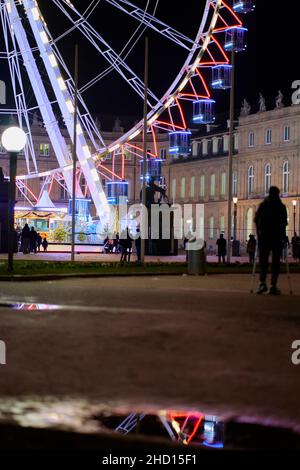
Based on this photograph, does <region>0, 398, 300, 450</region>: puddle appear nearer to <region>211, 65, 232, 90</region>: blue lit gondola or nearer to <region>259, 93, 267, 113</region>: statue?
<region>211, 65, 232, 90</region>: blue lit gondola

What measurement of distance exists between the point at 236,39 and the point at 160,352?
34.6 metres

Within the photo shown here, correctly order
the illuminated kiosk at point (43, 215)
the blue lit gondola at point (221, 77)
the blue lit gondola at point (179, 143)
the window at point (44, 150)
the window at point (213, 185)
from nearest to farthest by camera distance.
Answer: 1. the blue lit gondola at point (221, 77)
2. the blue lit gondola at point (179, 143)
3. the illuminated kiosk at point (43, 215)
4. the window at point (213, 185)
5. the window at point (44, 150)

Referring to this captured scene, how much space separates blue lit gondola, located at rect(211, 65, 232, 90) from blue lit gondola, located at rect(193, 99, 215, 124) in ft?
7.93

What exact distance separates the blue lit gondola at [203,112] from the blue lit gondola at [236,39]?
4453 mm

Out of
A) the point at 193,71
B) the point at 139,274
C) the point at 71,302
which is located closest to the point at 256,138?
the point at 193,71

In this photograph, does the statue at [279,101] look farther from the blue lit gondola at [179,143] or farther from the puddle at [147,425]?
the puddle at [147,425]

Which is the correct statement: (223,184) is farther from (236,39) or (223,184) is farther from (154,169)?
(236,39)

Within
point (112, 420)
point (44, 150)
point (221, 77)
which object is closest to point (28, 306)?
point (112, 420)

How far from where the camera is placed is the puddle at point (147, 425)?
220 inches

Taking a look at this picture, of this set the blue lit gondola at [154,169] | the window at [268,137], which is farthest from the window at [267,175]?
the blue lit gondola at [154,169]

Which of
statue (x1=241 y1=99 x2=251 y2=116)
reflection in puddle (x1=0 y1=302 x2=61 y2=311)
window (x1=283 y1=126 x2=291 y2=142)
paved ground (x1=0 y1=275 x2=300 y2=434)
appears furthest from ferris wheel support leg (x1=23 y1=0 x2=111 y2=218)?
statue (x1=241 y1=99 x2=251 y2=116)

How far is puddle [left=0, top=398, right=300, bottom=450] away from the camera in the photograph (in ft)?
18.3

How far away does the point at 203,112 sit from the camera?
151ft
